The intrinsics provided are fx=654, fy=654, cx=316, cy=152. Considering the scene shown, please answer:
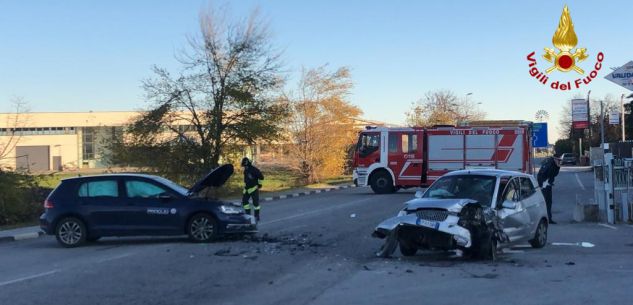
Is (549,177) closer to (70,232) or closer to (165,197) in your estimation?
(165,197)

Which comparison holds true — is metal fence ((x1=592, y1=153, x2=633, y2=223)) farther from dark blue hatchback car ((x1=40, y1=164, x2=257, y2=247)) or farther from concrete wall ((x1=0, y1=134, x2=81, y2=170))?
concrete wall ((x1=0, y1=134, x2=81, y2=170))

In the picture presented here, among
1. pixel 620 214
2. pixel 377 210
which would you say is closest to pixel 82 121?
pixel 377 210

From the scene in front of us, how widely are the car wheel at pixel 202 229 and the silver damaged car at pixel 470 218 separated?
368 cm

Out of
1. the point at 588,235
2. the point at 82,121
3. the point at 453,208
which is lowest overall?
the point at 588,235

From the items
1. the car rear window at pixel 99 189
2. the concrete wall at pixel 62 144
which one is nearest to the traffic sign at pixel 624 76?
the car rear window at pixel 99 189

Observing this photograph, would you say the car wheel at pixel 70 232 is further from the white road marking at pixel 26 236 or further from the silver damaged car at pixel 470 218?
the silver damaged car at pixel 470 218

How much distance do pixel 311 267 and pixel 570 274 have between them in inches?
147

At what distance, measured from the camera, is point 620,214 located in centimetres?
1656

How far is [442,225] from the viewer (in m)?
10.0

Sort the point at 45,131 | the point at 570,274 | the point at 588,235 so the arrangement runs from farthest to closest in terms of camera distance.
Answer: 1. the point at 45,131
2. the point at 588,235
3. the point at 570,274

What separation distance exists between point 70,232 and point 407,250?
6.83 metres

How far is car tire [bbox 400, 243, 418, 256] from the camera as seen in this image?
35.5ft

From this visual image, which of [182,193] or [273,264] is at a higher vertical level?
[182,193]

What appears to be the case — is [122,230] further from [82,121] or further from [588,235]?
[82,121]
